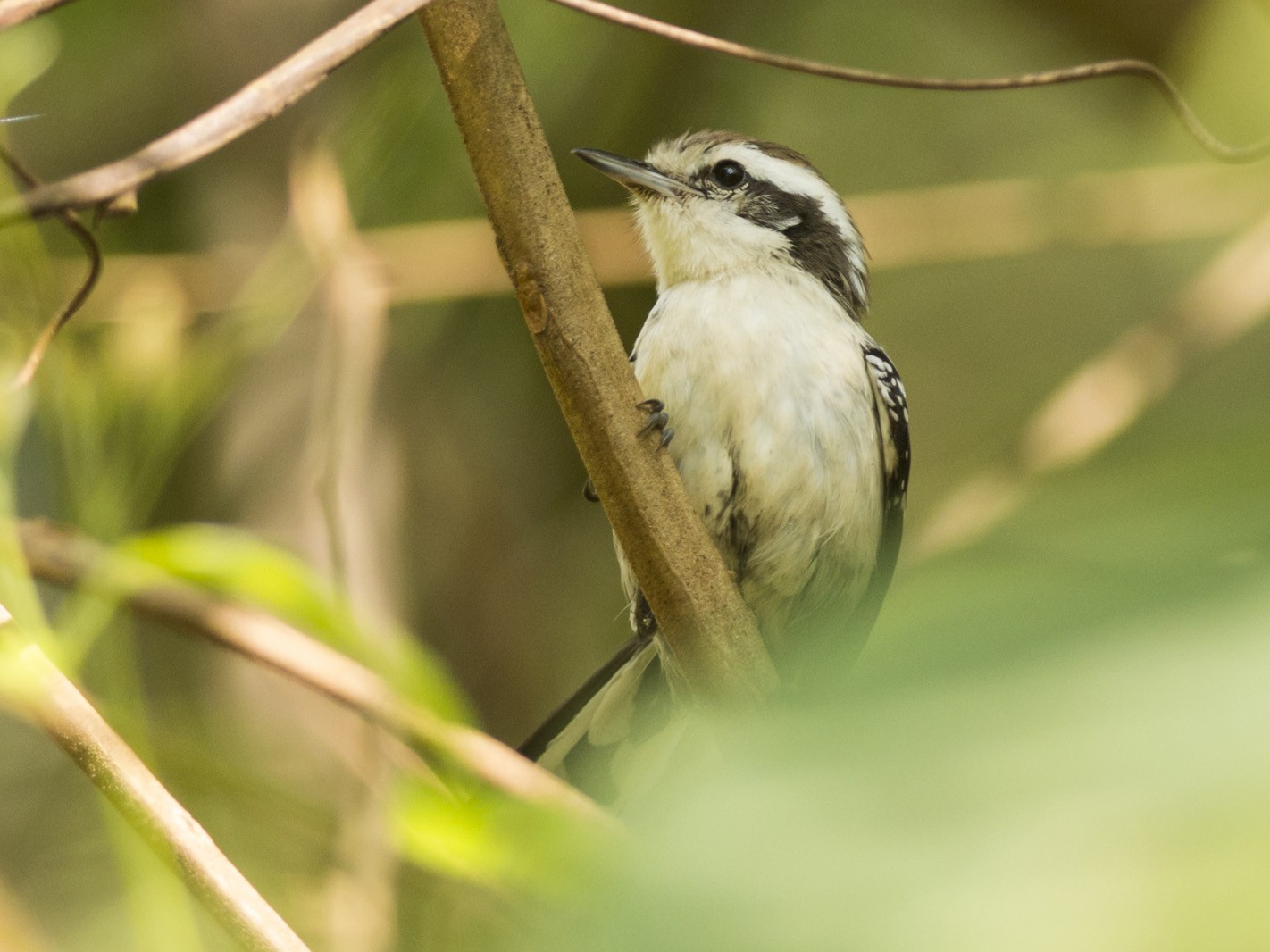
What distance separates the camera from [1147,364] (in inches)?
115

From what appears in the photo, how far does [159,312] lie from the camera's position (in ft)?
10.9

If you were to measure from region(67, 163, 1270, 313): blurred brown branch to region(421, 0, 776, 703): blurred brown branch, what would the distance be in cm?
197

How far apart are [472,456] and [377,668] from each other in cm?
215

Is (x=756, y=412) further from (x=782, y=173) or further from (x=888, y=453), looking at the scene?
(x=782, y=173)

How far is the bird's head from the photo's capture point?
341cm

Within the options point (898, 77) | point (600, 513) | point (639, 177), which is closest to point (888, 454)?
point (639, 177)

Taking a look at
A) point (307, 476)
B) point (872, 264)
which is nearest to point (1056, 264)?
point (872, 264)

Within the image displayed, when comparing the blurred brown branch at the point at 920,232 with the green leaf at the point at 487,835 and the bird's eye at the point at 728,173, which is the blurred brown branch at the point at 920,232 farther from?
the green leaf at the point at 487,835

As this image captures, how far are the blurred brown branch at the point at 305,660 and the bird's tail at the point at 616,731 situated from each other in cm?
38

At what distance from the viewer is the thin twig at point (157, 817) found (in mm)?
1309

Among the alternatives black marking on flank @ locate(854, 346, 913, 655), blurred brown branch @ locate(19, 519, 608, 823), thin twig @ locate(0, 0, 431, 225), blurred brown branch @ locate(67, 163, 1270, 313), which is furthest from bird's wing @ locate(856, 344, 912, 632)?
thin twig @ locate(0, 0, 431, 225)


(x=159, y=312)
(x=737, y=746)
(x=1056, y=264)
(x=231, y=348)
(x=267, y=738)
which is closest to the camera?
(x=737, y=746)

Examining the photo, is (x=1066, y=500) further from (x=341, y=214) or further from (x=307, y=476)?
(x=307, y=476)

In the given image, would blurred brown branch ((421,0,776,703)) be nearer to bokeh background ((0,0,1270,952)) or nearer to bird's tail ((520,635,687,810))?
bokeh background ((0,0,1270,952))
